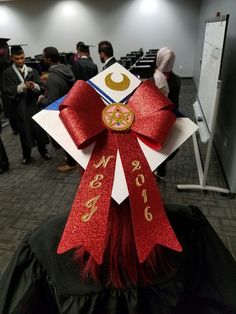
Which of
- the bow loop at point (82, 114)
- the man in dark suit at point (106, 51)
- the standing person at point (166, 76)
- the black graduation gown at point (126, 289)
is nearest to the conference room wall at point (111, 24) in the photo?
the man in dark suit at point (106, 51)

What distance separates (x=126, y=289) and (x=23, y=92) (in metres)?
2.51

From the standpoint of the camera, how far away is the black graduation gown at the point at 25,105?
2655 mm

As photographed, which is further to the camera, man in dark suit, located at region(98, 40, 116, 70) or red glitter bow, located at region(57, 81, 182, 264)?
man in dark suit, located at region(98, 40, 116, 70)

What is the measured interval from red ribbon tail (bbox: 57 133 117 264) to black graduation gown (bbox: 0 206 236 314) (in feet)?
0.55

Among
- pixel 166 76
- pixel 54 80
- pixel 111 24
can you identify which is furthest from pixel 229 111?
pixel 111 24

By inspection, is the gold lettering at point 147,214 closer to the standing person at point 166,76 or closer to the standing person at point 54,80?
the standing person at point 166,76

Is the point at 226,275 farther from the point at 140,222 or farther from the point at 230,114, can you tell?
the point at 230,114

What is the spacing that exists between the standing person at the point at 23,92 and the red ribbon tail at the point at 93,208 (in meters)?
2.30

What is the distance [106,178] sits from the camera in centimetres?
46

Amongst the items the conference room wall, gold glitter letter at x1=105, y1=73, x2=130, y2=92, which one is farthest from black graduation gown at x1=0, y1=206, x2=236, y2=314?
the conference room wall

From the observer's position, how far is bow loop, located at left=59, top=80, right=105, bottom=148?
446 mm

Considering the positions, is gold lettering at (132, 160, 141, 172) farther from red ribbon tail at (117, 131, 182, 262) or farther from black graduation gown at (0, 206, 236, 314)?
black graduation gown at (0, 206, 236, 314)

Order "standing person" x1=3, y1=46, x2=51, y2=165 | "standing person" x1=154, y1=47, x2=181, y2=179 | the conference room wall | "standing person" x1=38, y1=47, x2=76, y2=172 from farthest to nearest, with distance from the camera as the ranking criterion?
1. the conference room wall
2. "standing person" x1=3, y1=46, x2=51, y2=165
3. "standing person" x1=38, y1=47, x2=76, y2=172
4. "standing person" x1=154, y1=47, x2=181, y2=179

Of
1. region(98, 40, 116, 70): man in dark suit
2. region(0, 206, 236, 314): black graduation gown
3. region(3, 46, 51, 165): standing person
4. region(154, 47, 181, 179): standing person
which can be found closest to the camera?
region(0, 206, 236, 314): black graduation gown
